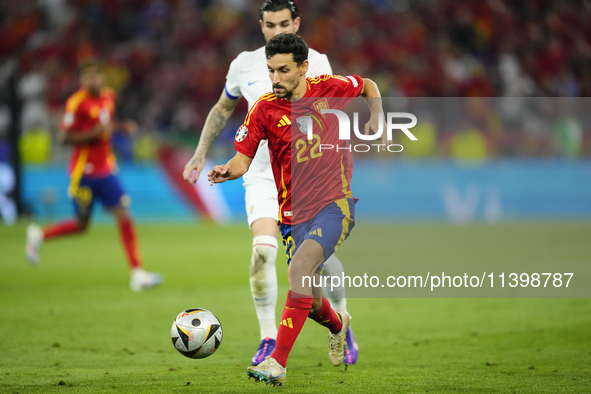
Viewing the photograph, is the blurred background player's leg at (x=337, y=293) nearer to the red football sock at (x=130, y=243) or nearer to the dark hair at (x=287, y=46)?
the dark hair at (x=287, y=46)

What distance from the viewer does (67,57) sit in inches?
721

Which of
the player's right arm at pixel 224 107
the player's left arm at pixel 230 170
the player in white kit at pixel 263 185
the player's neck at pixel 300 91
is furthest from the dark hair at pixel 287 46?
the player's right arm at pixel 224 107

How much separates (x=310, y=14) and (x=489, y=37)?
16.4ft

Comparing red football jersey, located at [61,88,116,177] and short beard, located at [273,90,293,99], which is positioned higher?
short beard, located at [273,90,293,99]

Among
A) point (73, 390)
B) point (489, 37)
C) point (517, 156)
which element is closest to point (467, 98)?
point (517, 156)

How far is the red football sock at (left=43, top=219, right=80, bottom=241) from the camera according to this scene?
359 inches

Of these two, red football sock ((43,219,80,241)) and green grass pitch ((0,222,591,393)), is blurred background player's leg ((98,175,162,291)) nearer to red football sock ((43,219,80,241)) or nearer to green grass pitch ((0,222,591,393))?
green grass pitch ((0,222,591,393))

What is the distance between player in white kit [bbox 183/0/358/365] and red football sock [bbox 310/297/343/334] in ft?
1.74

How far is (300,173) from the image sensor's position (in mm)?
4410

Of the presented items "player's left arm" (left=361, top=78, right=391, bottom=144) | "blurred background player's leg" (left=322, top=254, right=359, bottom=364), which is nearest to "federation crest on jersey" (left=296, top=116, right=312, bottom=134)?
Result: "player's left arm" (left=361, top=78, right=391, bottom=144)

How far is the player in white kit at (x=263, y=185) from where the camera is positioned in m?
5.02

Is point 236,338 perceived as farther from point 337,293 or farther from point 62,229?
point 62,229

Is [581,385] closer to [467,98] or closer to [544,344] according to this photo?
[544,344]

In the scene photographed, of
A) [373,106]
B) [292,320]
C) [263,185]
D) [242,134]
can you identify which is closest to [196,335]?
[292,320]
